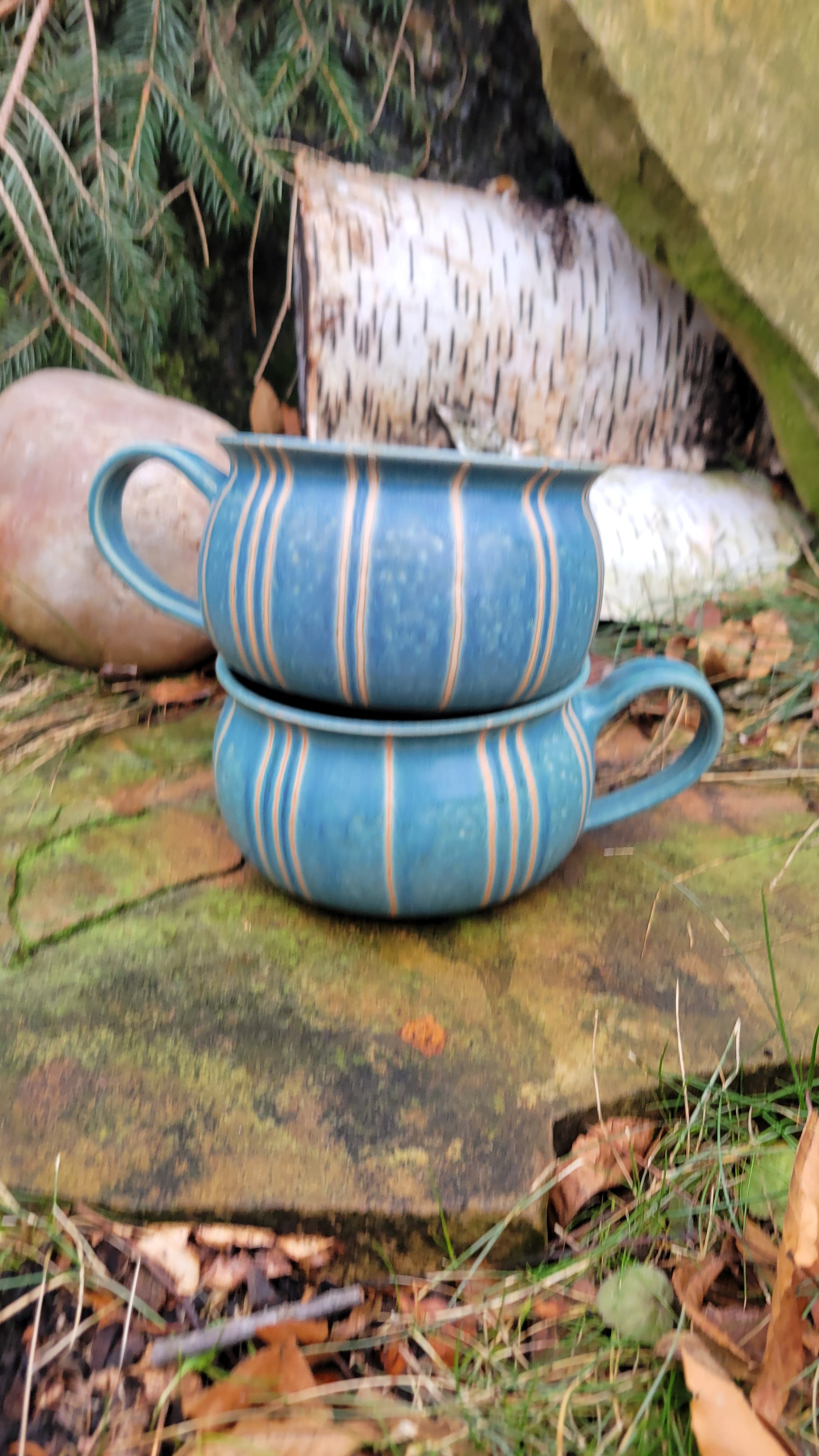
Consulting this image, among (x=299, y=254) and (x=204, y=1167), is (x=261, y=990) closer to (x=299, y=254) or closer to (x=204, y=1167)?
(x=204, y=1167)

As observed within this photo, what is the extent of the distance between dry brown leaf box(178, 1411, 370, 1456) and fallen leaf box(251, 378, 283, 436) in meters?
1.82

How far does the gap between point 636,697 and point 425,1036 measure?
46cm

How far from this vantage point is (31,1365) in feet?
2.14

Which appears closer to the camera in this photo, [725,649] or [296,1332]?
[296,1332]

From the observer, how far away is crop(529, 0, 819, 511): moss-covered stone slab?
1376mm

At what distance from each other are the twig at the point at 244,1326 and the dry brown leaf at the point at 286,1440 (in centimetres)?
6

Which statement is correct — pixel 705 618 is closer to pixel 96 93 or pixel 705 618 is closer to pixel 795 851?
pixel 795 851

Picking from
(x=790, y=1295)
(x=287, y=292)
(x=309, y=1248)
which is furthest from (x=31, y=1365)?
(x=287, y=292)

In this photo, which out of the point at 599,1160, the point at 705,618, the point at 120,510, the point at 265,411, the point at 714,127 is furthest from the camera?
the point at 265,411

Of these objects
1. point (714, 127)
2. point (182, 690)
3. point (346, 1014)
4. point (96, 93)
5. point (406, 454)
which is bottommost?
point (182, 690)

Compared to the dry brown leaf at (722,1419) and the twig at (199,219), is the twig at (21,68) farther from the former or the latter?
the dry brown leaf at (722,1419)

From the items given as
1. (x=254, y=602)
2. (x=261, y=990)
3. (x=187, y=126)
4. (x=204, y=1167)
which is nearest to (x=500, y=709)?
(x=254, y=602)

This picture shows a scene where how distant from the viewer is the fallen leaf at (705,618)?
1.69 m

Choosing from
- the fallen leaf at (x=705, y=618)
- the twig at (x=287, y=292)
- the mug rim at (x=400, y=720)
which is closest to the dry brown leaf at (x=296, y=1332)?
the mug rim at (x=400, y=720)
